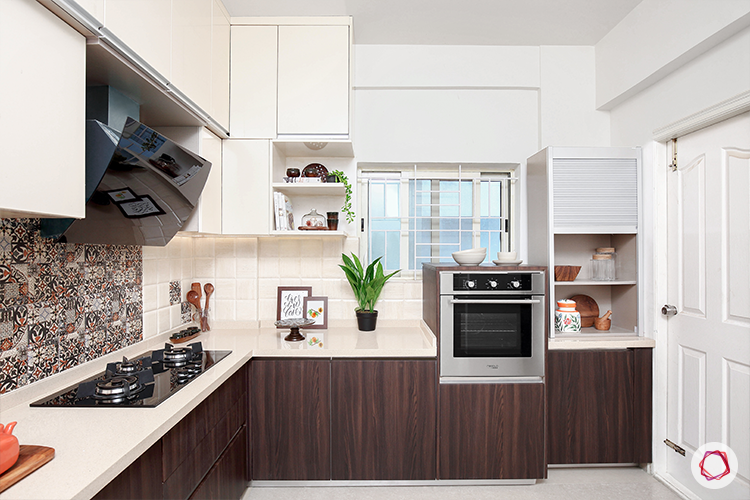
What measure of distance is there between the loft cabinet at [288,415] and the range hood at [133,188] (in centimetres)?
91

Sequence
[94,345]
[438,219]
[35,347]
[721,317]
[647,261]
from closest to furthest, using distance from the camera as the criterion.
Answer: [35,347]
[94,345]
[721,317]
[647,261]
[438,219]

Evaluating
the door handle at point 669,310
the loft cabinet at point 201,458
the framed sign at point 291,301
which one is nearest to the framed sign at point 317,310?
the framed sign at point 291,301

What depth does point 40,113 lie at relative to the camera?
1079 millimetres

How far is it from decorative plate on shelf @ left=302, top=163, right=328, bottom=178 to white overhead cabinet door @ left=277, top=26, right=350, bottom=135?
28 centimetres

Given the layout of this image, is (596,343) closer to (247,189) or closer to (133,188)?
(247,189)

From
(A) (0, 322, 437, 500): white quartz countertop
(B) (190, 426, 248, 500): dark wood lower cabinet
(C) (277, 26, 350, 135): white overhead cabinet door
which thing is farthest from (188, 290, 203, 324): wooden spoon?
(C) (277, 26, 350, 135): white overhead cabinet door

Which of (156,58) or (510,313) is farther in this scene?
(510,313)

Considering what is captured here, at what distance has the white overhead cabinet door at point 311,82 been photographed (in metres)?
2.43

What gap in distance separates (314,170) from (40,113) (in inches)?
65.6

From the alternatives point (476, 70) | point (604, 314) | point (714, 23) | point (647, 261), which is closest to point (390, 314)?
point (604, 314)

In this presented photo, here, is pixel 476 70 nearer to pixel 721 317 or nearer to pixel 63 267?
pixel 721 317

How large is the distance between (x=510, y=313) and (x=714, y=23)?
65.8 inches

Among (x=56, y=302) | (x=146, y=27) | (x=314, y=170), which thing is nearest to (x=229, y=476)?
(x=56, y=302)

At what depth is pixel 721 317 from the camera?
2051 millimetres
